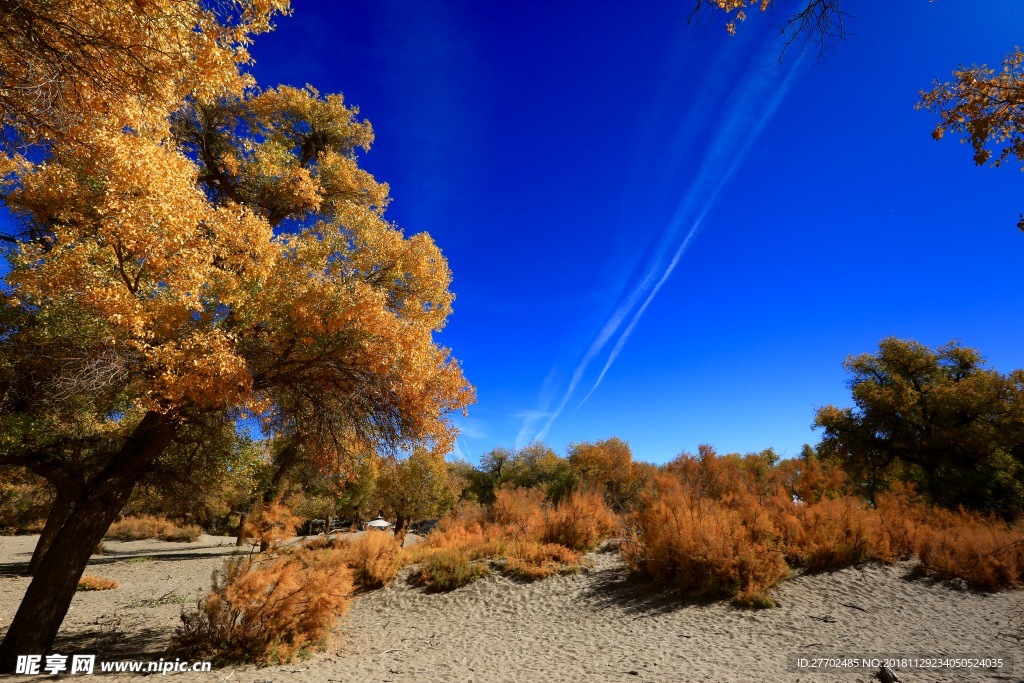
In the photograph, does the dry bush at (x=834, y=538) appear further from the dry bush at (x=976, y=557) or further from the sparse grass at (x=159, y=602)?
the sparse grass at (x=159, y=602)

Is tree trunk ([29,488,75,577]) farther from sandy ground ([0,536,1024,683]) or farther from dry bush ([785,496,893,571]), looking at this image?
dry bush ([785,496,893,571])

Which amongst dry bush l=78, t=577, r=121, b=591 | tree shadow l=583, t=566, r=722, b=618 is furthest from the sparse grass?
tree shadow l=583, t=566, r=722, b=618

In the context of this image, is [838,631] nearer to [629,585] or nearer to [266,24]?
[629,585]

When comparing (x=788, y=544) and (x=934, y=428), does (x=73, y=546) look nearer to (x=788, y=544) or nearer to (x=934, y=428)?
(x=788, y=544)

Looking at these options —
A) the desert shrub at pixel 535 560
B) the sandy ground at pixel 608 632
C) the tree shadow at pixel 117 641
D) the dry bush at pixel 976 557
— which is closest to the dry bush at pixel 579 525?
the desert shrub at pixel 535 560

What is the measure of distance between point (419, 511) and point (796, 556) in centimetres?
2446

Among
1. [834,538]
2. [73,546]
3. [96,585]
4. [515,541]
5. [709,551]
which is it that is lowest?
[96,585]

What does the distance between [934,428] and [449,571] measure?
25483 mm

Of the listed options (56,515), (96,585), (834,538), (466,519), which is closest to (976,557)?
(834,538)

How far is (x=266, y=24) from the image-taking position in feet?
19.1

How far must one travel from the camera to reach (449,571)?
1166 cm

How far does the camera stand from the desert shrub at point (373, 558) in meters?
12.0

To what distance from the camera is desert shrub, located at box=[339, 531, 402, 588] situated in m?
12.0

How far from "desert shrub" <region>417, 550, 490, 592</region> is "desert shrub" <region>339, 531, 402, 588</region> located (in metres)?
1.04
